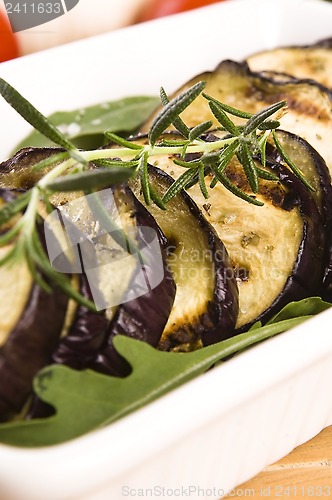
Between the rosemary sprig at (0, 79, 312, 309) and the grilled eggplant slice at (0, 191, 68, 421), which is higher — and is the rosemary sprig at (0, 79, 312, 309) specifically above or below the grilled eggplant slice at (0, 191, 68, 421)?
above

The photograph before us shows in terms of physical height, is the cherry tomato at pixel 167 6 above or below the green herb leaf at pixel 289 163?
above

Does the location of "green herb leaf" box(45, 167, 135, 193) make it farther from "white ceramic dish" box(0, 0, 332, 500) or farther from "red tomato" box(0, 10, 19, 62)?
"red tomato" box(0, 10, 19, 62)

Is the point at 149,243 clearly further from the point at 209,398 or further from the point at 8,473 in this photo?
the point at 8,473

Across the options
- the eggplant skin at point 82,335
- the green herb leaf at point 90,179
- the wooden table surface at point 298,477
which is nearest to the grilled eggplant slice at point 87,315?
the eggplant skin at point 82,335

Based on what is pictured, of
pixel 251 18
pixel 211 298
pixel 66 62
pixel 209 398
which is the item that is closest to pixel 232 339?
pixel 211 298

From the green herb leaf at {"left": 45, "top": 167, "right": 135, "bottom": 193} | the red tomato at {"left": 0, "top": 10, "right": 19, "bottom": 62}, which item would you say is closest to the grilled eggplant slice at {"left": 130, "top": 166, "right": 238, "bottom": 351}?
the green herb leaf at {"left": 45, "top": 167, "right": 135, "bottom": 193}

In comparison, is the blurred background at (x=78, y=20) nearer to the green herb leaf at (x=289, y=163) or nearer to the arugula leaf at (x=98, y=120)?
the arugula leaf at (x=98, y=120)
